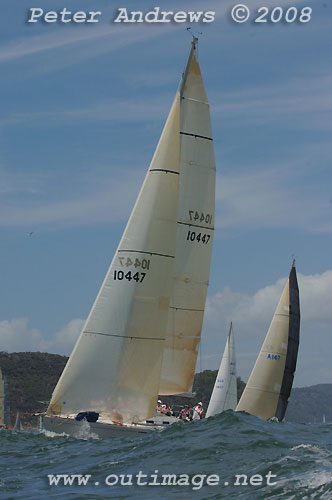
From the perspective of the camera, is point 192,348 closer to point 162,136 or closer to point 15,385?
point 162,136

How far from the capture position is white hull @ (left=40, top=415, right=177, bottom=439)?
27797mm

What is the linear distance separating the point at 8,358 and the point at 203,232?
278 feet

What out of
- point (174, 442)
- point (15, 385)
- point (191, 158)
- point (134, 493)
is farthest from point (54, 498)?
point (15, 385)

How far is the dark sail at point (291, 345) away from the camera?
45344 millimetres

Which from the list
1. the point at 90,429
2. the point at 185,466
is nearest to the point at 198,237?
the point at 90,429

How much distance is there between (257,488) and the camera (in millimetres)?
16734

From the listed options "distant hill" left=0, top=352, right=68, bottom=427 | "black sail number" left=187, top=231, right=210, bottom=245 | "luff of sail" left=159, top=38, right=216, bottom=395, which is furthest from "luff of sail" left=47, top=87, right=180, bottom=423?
"distant hill" left=0, top=352, right=68, bottom=427

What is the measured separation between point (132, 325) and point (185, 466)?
10.3 meters

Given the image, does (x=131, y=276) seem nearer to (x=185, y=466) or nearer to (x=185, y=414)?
(x=185, y=414)

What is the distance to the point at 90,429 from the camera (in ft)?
91.1

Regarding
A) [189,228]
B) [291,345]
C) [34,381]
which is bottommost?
[34,381]

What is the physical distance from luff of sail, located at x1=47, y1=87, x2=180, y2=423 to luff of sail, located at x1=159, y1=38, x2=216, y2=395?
398cm

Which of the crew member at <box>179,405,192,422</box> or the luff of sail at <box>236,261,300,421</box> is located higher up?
the luff of sail at <box>236,261,300,421</box>

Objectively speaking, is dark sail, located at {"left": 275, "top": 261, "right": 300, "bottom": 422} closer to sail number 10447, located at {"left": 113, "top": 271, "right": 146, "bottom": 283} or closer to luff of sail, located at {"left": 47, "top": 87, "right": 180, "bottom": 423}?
luff of sail, located at {"left": 47, "top": 87, "right": 180, "bottom": 423}
